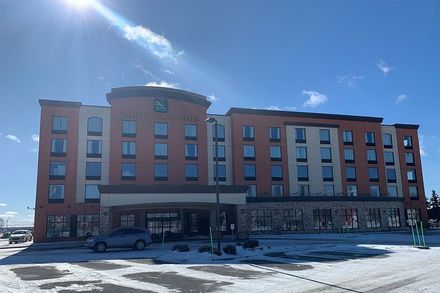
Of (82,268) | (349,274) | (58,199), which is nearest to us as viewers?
(349,274)

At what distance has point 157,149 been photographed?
4853 cm

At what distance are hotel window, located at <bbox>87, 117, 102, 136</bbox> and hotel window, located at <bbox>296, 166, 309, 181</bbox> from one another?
2533cm

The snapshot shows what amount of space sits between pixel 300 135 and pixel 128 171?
23010 millimetres

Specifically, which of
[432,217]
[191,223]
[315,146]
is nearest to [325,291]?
[191,223]

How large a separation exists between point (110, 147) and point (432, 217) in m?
61.5

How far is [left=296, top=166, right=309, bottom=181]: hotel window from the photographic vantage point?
54094 millimetres

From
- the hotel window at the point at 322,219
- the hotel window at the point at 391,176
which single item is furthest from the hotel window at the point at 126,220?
the hotel window at the point at 391,176

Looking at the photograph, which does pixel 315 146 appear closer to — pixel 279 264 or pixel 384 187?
pixel 384 187

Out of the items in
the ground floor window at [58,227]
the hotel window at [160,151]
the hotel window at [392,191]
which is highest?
the hotel window at [160,151]

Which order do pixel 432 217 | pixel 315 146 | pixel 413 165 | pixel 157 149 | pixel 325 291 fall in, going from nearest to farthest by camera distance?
pixel 325 291 → pixel 157 149 → pixel 315 146 → pixel 413 165 → pixel 432 217

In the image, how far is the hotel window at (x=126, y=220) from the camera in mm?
45062

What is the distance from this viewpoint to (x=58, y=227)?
44.3 meters

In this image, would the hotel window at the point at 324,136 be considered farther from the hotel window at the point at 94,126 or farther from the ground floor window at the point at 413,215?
the hotel window at the point at 94,126

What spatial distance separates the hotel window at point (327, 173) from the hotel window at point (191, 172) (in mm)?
17503
